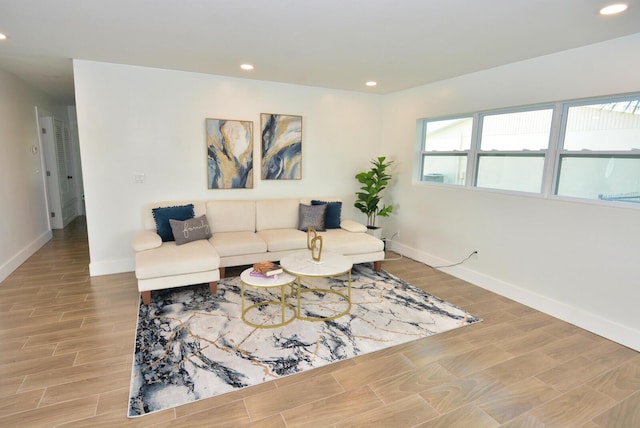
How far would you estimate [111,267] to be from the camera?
418 cm

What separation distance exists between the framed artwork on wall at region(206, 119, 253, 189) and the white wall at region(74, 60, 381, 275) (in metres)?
0.08

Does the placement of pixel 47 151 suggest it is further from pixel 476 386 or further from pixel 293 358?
pixel 476 386

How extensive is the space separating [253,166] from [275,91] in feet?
3.53

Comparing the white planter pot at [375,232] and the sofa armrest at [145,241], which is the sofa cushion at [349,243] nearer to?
the white planter pot at [375,232]

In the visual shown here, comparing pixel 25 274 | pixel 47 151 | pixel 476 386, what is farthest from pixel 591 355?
pixel 47 151

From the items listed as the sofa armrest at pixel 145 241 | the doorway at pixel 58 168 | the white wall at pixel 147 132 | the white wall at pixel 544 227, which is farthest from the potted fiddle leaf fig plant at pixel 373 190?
the doorway at pixel 58 168

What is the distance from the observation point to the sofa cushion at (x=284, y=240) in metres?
4.13

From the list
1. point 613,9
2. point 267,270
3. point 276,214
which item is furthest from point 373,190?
point 613,9

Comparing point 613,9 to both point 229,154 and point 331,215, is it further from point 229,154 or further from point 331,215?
point 229,154

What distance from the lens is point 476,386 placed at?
89.8 inches

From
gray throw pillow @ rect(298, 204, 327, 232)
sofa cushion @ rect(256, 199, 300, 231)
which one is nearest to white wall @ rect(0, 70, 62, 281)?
sofa cushion @ rect(256, 199, 300, 231)

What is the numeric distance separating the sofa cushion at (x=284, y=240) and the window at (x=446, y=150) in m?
2.07

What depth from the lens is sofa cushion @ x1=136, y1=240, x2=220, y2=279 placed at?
10.7 ft

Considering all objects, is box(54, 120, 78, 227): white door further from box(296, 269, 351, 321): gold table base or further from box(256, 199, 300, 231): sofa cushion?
box(296, 269, 351, 321): gold table base
